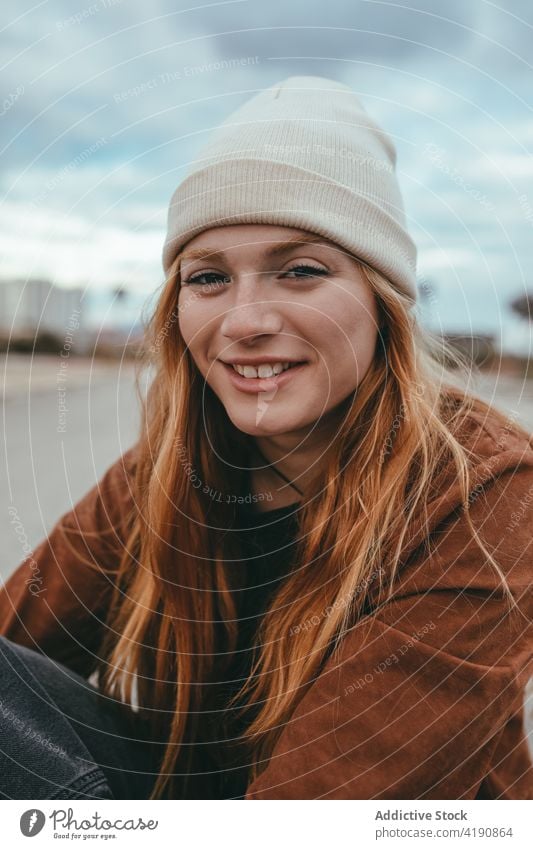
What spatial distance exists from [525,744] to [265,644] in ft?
1.46

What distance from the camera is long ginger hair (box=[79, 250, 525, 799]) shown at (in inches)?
43.8

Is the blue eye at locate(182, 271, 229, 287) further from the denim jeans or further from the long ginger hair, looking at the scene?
the denim jeans

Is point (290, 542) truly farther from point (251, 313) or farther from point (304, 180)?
point (304, 180)

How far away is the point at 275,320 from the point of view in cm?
111

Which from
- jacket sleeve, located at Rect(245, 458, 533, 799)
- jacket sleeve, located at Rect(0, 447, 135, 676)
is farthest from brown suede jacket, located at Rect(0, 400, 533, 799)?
jacket sleeve, located at Rect(0, 447, 135, 676)

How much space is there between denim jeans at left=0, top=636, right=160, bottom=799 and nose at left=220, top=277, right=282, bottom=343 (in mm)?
592

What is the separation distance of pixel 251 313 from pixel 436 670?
53 cm

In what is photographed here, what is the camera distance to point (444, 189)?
4.01 feet

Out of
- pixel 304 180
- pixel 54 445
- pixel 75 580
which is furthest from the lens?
pixel 54 445

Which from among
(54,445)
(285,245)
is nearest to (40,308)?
(285,245)
